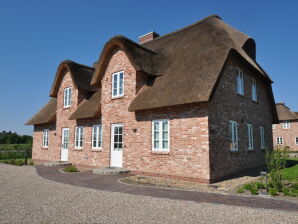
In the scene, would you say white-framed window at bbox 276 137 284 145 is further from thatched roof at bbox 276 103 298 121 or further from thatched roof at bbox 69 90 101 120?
thatched roof at bbox 69 90 101 120

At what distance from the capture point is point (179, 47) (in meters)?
13.5

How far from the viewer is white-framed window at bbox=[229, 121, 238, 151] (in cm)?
1139

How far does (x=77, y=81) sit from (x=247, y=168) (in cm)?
1280

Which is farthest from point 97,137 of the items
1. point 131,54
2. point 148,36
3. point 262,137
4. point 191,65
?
point 262,137

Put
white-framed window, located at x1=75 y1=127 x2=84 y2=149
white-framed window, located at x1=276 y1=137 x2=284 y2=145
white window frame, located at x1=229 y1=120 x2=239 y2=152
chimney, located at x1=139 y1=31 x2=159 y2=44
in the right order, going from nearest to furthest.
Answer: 1. white window frame, located at x1=229 y1=120 x2=239 y2=152
2. white-framed window, located at x1=75 y1=127 x2=84 y2=149
3. chimney, located at x1=139 y1=31 x2=159 y2=44
4. white-framed window, located at x1=276 y1=137 x2=284 y2=145

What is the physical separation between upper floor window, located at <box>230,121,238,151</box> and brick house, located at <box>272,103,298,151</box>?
108 feet

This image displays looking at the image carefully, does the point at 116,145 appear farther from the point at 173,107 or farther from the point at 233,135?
the point at 233,135

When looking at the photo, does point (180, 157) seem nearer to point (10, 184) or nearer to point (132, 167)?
point (132, 167)

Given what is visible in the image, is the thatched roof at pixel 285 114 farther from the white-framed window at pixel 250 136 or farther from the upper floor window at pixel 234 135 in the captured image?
the upper floor window at pixel 234 135

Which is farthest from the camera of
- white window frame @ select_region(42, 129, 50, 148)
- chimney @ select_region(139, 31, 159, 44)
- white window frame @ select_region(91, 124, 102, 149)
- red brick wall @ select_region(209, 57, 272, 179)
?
white window frame @ select_region(42, 129, 50, 148)

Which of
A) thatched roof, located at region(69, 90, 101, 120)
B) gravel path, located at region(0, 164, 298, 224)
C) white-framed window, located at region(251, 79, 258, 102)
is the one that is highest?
white-framed window, located at region(251, 79, 258, 102)

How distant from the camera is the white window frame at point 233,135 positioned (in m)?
11.4

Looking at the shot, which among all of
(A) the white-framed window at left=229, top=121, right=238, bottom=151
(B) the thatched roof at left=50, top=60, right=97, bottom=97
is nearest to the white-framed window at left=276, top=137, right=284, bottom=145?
(A) the white-framed window at left=229, top=121, right=238, bottom=151

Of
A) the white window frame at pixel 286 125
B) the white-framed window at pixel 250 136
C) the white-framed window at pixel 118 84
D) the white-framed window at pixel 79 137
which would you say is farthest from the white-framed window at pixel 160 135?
the white window frame at pixel 286 125
